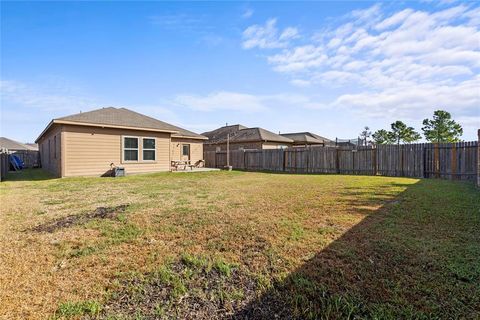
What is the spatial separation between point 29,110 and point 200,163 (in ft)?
44.5

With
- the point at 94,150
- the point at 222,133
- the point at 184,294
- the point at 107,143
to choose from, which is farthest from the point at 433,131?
the point at 184,294

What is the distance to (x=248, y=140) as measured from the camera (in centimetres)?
2442

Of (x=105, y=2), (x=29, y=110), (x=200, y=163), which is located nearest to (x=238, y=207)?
(x=105, y=2)

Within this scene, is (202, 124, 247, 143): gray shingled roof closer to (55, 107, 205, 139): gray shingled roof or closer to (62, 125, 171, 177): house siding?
(55, 107, 205, 139): gray shingled roof

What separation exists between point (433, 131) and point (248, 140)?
22.6 metres

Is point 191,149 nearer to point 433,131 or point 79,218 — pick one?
point 79,218

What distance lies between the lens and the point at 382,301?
2.24 m

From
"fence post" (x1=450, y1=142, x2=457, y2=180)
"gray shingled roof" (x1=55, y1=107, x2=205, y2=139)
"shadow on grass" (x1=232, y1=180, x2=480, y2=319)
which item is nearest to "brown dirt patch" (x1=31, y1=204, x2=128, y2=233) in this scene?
"shadow on grass" (x1=232, y1=180, x2=480, y2=319)

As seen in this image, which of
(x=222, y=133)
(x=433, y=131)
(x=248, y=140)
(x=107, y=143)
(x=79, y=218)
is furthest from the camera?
(x=433, y=131)

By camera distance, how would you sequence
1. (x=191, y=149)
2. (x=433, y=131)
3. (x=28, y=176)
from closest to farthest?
1. (x=28, y=176)
2. (x=191, y=149)
3. (x=433, y=131)

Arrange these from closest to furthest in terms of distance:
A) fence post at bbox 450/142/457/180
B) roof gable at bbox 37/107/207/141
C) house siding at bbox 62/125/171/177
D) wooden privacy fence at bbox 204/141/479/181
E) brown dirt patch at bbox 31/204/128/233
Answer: brown dirt patch at bbox 31/204/128/233, wooden privacy fence at bbox 204/141/479/181, fence post at bbox 450/142/457/180, house siding at bbox 62/125/171/177, roof gable at bbox 37/107/207/141

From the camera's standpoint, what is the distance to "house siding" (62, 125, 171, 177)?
12312mm

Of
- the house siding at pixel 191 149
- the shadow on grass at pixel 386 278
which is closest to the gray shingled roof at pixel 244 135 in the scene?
the house siding at pixel 191 149

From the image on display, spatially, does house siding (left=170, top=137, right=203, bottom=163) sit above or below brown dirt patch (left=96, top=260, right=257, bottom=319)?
above
